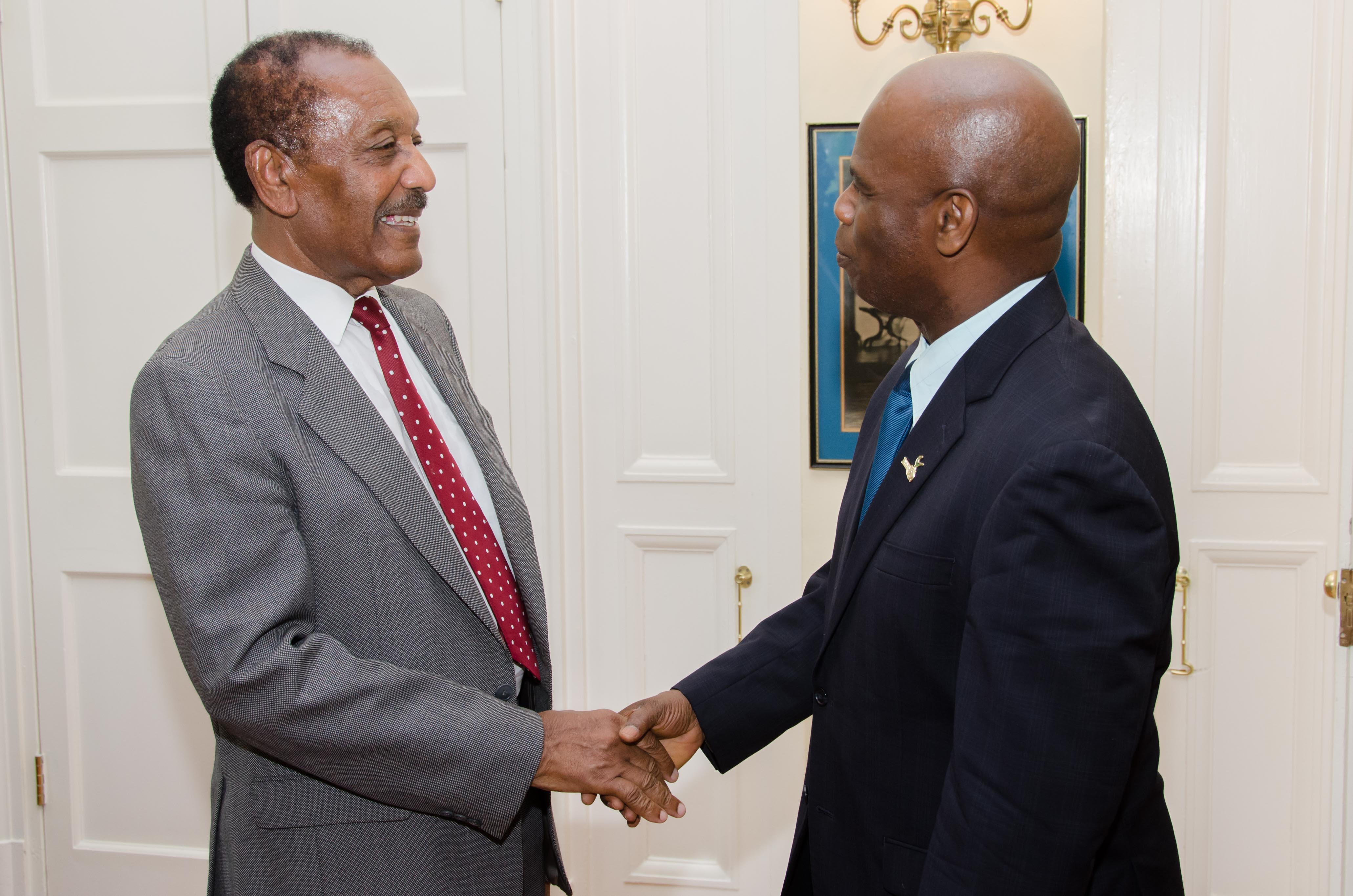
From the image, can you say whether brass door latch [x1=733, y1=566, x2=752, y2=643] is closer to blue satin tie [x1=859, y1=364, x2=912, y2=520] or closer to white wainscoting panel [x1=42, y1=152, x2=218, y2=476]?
blue satin tie [x1=859, y1=364, x2=912, y2=520]

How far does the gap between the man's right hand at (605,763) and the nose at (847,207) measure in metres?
0.81

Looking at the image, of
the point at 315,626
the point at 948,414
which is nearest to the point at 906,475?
the point at 948,414

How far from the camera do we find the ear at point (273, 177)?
1494 millimetres

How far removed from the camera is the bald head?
117 cm

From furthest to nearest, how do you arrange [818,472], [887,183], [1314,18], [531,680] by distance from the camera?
1. [818,472]
2. [1314,18]
3. [531,680]
4. [887,183]

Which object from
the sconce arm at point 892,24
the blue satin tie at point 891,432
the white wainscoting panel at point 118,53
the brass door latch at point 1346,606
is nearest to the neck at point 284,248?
the blue satin tie at point 891,432

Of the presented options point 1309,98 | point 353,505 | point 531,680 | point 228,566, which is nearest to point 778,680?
point 531,680

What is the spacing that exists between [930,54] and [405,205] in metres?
1.65

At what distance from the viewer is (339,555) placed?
137cm

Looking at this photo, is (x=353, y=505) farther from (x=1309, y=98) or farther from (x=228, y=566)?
(x=1309, y=98)

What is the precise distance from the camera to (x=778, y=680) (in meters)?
1.67

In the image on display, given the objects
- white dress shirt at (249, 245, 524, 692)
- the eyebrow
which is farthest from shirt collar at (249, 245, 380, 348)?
the eyebrow

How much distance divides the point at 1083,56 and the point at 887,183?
1.83 metres

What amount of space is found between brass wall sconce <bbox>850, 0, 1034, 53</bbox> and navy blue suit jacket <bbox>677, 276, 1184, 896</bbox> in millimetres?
1699
